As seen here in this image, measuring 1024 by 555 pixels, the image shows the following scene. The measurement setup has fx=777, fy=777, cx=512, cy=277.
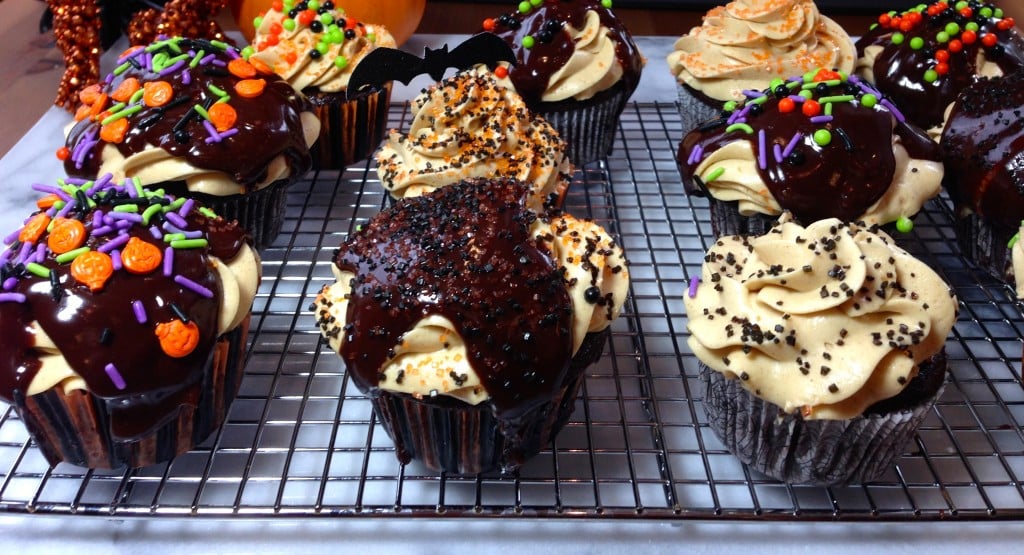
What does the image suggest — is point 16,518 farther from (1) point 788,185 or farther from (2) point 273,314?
(1) point 788,185

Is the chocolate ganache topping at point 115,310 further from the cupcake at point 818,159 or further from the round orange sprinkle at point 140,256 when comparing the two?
the cupcake at point 818,159

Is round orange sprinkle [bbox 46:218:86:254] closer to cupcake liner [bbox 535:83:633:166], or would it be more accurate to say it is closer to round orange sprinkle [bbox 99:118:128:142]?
round orange sprinkle [bbox 99:118:128:142]

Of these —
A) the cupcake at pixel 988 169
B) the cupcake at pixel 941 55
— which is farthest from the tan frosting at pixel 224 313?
the cupcake at pixel 941 55

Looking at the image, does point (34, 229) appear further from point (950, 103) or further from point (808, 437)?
point (950, 103)

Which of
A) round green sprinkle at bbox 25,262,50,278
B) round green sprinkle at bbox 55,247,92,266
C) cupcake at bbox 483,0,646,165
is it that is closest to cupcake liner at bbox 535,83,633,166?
cupcake at bbox 483,0,646,165

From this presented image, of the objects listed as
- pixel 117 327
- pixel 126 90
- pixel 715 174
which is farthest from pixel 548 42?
pixel 117 327

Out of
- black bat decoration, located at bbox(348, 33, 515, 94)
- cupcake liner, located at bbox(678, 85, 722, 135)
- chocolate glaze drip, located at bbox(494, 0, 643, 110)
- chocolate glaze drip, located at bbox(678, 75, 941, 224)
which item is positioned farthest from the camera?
cupcake liner, located at bbox(678, 85, 722, 135)
